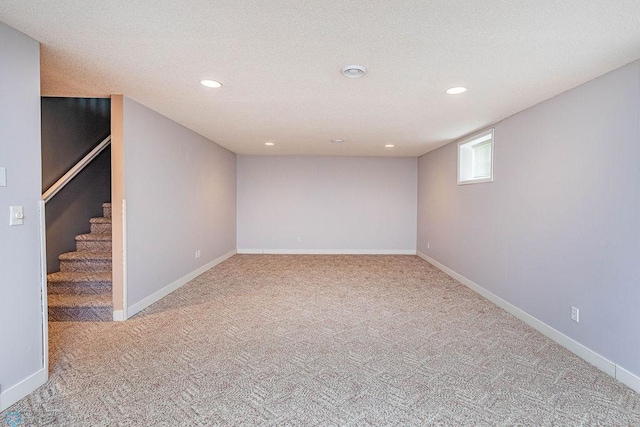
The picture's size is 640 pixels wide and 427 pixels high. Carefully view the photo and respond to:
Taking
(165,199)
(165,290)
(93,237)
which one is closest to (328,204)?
(165,199)

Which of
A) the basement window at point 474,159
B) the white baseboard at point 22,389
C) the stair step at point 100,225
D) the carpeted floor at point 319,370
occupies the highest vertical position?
the basement window at point 474,159

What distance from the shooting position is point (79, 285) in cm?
345

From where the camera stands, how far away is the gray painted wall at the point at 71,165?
12.2 feet

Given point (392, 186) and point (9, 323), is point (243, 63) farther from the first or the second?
point (392, 186)

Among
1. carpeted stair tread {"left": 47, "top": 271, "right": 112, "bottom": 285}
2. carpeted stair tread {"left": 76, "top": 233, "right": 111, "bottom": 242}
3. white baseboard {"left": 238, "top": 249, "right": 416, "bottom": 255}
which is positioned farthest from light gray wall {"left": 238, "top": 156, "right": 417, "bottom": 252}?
carpeted stair tread {"left": 47, "top": 271, "right": 112, "bottom": 285}

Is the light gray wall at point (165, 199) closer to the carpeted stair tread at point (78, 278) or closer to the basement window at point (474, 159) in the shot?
the carpeted stair tread at point (78, 278)

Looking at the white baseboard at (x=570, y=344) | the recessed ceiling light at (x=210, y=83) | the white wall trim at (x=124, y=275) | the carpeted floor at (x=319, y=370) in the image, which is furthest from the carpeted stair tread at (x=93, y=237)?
the white baseboard at (x=570, y=344)

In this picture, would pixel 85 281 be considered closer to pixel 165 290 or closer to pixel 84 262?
pixel 84 262

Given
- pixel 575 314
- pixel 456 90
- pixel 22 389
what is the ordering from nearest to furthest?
1. pixel 22 389
2. pixel 575 314
3. pixel 456 90

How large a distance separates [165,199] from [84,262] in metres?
1.17

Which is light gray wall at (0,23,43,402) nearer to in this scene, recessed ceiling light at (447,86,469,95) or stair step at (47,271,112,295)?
stair step at (47,271,112,295)

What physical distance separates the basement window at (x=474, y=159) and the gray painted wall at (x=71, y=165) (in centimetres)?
539

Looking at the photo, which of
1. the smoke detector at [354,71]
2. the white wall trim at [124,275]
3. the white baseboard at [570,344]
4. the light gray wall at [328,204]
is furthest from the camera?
the light gray wall at [328,204]

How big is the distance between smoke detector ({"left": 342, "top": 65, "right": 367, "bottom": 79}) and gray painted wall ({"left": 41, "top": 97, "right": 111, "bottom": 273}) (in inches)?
142
